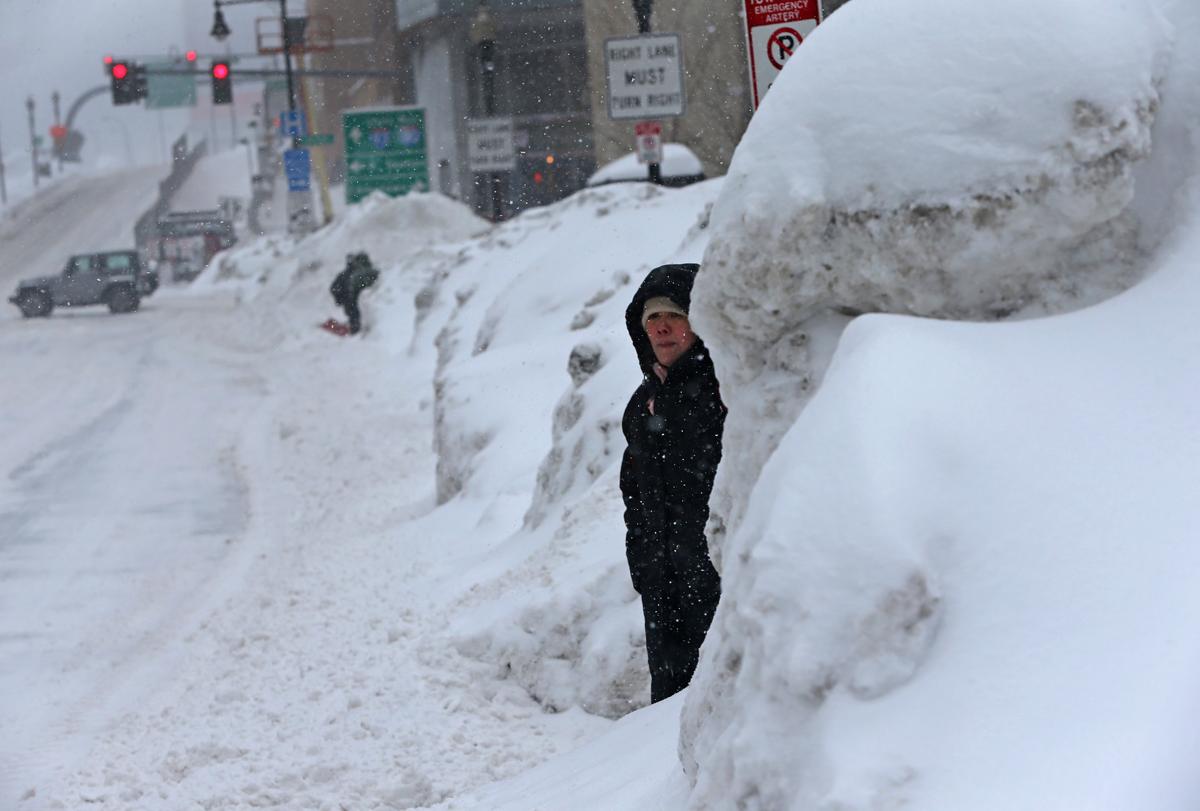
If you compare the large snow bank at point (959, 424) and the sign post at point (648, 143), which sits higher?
the sign post at point (648, 143)

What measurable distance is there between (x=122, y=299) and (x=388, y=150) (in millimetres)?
7231

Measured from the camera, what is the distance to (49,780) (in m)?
5.45

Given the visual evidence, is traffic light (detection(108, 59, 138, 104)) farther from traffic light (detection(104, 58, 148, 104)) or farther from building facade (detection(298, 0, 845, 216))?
building facade (detection(298, 0, 845, 216))

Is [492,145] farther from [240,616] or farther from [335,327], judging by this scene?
[240,616]

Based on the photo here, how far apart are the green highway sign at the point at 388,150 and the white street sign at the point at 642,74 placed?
83.9 ft

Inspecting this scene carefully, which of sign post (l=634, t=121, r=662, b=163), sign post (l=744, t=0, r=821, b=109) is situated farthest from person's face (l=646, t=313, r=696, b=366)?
sign post (l=634, t=121, r=662, b=163)

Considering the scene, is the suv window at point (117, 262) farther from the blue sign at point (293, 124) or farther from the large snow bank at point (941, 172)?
the large snow bank at point (941, 172)

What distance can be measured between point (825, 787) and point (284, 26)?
3724cm

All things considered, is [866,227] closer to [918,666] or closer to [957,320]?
[957,320]

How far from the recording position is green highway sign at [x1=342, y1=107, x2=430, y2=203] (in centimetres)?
3591

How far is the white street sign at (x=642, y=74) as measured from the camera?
11.0 metres

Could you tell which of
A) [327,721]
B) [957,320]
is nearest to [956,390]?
[957,320]

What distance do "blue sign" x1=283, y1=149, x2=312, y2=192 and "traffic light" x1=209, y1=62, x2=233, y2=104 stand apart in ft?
32.7

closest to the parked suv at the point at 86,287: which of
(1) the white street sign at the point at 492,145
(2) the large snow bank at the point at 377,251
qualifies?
(2) the large snow bank at the point at 377,251
